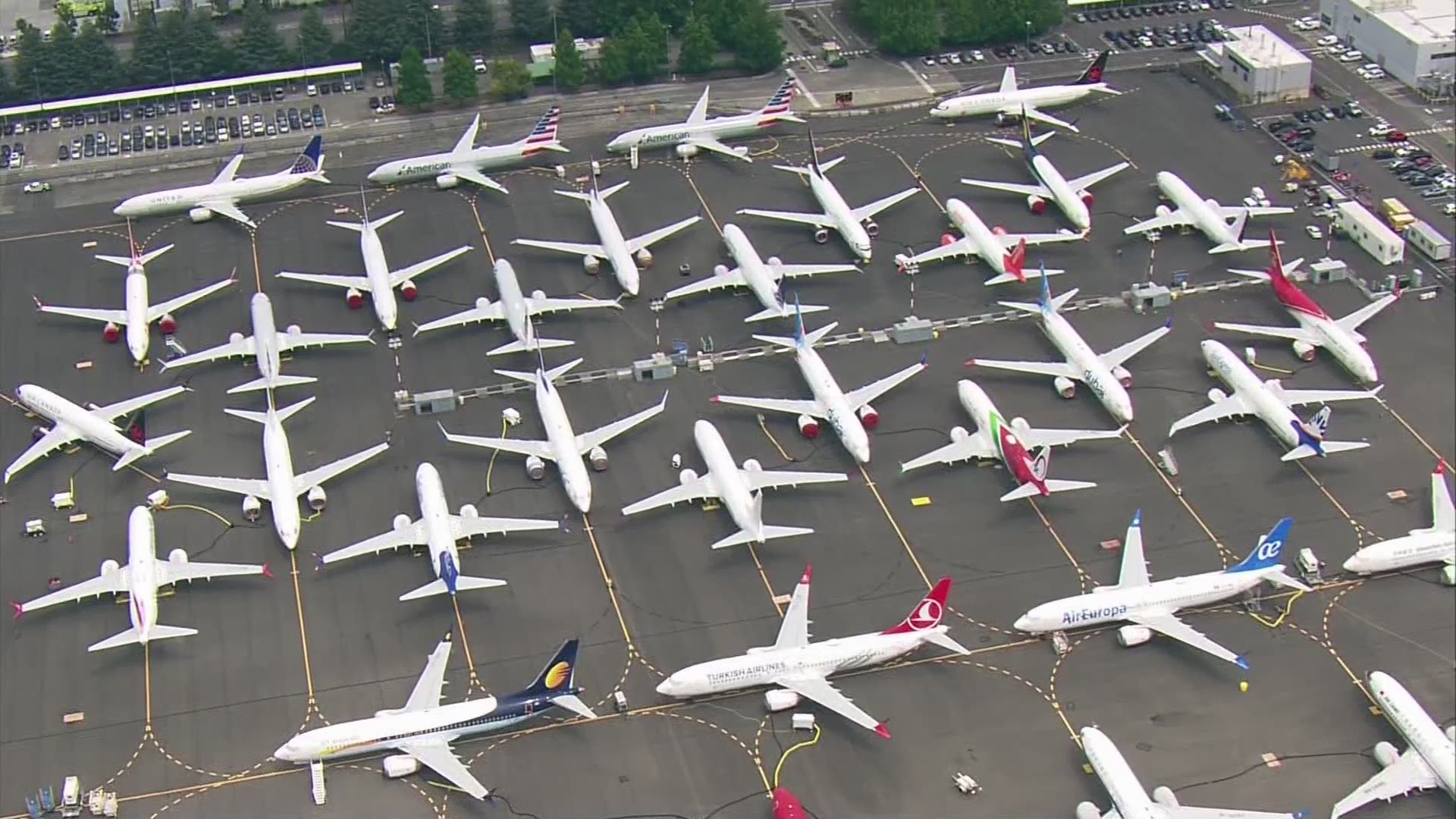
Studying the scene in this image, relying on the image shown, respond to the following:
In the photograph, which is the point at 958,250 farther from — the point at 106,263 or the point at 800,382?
the point at 106,263

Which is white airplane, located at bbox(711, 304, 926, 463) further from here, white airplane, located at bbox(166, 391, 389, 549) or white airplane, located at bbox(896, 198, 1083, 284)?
white airplane, located at bbox(166, 391, 389, 549)

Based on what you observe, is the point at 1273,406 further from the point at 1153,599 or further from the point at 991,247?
the point at 991,247

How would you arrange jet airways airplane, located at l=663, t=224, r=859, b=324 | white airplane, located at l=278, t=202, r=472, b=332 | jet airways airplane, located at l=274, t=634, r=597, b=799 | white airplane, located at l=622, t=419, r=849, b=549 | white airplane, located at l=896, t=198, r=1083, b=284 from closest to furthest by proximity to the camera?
1. jet airways airplane, located at l=274, t=634, r=597, b=799
2. white airplane, located at l=622, t=419, r=849, b=549
3. jet airways airplane, located at l=663, t=224, r=859, b=324
4. white airplane, located at l=278, t=202, r=472, b=332
5. white airplane, located at l=896, t=198, r=1083, b=284

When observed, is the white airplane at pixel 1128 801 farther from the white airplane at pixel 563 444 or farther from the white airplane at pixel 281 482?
the white airplane at pixel 281 482

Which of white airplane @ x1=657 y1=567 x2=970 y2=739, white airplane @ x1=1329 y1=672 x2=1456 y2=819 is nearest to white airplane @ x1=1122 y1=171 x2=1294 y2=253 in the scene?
white airplane @ x1=1329 y1=672 x2=1456 y2=819

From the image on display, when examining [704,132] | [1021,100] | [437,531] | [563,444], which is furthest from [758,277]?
[1021,100]

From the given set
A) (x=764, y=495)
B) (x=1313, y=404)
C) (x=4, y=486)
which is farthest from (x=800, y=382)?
(x=4, y=486)
